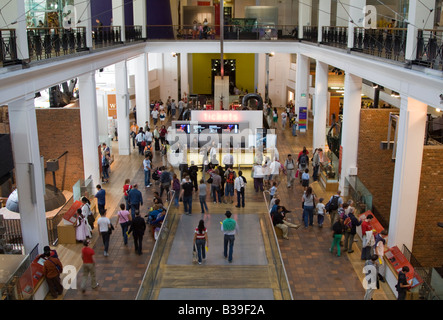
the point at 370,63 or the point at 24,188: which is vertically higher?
the point at 370,63

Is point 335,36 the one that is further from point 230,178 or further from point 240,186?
point 240,186

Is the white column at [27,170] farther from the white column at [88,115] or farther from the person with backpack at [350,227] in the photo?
the person with backpack at [350,227]

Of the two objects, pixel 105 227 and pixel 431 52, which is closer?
pixel 431 52

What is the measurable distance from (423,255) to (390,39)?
194 inches

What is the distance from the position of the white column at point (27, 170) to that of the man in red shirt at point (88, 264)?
1298mm

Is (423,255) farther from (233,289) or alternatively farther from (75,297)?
(75,297)

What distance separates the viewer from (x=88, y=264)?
354 inches

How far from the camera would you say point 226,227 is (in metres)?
9.79

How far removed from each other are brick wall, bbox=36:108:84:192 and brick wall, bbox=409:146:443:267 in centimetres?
948

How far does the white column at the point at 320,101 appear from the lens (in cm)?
1933

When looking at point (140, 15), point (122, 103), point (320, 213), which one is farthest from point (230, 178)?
point (140, 15)

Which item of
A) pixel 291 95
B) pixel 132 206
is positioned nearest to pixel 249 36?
pixel 291 95

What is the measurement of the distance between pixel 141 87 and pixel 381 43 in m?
13.5

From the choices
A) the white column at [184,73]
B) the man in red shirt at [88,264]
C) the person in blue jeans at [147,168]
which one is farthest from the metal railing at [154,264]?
the white column at [184,73]
